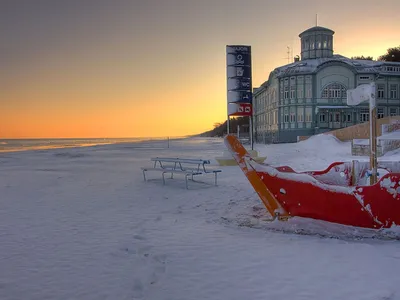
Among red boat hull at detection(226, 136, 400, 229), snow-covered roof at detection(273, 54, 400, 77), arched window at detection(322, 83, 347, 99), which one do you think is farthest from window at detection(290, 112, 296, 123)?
red boat hull at detection(226, 136, 400, 229)

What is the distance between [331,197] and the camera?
595cm

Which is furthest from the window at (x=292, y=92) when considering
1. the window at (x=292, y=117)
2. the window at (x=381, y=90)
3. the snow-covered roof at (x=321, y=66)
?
the window at (x=381, y=90)

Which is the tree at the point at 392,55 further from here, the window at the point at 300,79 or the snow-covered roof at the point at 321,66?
the window at the point at 300,79

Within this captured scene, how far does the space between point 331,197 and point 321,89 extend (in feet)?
128

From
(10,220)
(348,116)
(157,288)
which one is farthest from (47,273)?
(348,116)

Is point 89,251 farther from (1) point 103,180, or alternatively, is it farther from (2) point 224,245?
(1) point 103,180

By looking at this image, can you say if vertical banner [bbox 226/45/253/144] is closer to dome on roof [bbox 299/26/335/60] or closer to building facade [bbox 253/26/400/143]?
building facade [bbox 253/26/400/143]

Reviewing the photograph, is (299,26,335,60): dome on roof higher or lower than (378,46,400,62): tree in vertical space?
lower

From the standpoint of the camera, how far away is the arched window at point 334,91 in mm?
42500

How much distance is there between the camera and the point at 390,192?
18.2 feet

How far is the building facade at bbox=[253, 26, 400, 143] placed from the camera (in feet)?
139

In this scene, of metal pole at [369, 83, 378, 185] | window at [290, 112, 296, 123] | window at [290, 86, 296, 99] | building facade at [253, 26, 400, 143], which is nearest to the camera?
metal pole at [369, 83, 378, 185]

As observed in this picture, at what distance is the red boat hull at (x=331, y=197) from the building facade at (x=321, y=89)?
38061 millimetres

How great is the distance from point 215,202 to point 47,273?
16.1ft
